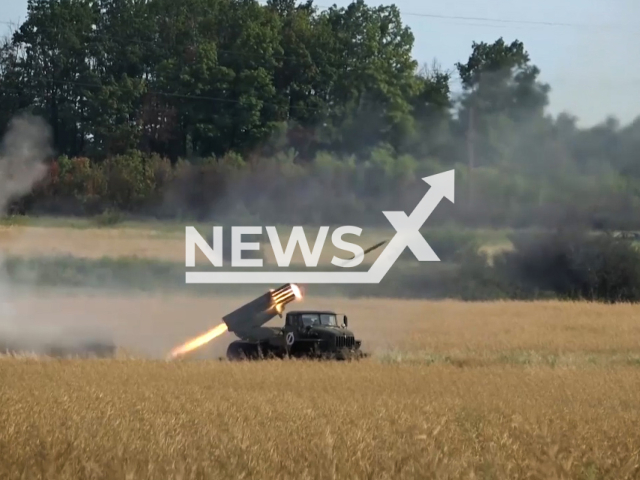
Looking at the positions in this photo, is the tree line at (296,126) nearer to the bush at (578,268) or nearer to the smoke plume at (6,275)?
the smoke plume at (6,275)

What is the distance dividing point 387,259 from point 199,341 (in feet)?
38.1

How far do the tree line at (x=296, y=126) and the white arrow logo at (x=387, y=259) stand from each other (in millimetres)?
615

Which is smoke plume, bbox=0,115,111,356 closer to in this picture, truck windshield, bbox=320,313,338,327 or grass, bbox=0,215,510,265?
grass, bbox=0,215,510,265

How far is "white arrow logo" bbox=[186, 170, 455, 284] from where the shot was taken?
106 ft

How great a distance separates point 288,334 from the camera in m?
26.9

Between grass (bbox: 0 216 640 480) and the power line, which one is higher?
the power line

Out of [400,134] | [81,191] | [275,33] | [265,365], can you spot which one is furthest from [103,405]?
[275,33]

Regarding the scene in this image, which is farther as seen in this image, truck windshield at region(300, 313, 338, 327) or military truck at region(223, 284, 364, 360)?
truck windshield at region(300, 313, 338, 327)

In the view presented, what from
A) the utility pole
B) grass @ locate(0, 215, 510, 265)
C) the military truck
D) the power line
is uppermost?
the power line

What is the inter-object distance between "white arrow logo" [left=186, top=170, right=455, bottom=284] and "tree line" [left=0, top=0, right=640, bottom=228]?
615mm

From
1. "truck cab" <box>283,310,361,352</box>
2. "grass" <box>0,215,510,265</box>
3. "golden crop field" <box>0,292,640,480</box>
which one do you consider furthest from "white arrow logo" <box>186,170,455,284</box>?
"truck cab" <box>283,310,361,352</box>

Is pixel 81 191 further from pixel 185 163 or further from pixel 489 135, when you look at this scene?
pixel 489 135

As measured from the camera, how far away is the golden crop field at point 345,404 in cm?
1016

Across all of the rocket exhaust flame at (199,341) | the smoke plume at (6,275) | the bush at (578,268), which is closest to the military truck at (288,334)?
the rocket exhaust flame at (199,341)
